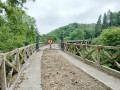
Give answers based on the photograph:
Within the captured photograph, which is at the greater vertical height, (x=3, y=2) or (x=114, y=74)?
(x=3, y=2)

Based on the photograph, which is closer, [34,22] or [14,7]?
[14,7]

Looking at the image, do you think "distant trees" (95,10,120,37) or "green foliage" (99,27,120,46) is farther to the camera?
"distant trees" (95,10,120,37)

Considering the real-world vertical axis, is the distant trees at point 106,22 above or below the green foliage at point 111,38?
above

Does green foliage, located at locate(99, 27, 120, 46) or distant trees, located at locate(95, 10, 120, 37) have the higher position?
distant trees, located at locate(95, 10, 120, 37)

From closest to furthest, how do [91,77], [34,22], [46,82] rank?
1. [46,82]
2. [91,77]
3. [34,22]

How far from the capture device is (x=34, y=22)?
19.5 meters

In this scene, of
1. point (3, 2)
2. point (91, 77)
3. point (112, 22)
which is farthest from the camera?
point (112, 22)

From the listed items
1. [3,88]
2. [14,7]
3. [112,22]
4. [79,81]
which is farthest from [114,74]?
[112,22]

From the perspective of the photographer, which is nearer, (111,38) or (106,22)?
(111,38)

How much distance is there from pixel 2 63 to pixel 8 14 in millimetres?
4812

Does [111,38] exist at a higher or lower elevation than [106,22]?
lower

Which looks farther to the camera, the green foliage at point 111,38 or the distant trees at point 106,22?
the distant trees at point 106,22

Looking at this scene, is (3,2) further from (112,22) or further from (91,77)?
(112,22)

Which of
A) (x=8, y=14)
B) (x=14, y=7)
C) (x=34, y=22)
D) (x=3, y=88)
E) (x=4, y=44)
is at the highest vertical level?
(x=34, y=22)
